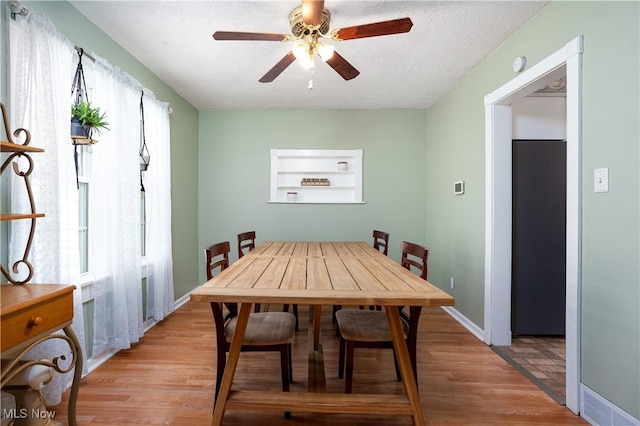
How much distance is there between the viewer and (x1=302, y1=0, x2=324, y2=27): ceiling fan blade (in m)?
1.47

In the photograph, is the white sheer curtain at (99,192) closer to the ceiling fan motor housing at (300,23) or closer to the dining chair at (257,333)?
the dining chair at (257,333)

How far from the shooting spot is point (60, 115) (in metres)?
1.76

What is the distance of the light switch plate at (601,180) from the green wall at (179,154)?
3.38 meters

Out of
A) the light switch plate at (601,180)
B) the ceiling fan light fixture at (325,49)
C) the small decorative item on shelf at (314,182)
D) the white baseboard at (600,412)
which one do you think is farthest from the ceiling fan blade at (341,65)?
the white baseboard at (600,412)

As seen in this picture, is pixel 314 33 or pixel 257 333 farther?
pixel 314 33

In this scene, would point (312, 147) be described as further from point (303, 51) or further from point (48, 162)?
point (48, 162)

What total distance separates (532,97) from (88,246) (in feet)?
13.1

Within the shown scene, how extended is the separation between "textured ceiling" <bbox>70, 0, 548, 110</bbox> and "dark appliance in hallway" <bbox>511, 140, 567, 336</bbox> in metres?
1.06

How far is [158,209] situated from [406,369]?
2.67 m

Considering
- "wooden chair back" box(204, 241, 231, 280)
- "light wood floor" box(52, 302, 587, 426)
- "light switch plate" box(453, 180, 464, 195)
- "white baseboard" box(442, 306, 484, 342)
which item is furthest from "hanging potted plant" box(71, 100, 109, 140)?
"white baseboard" box(442, 306, 484, 342)

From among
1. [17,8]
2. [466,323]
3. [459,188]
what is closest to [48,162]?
[17,8]

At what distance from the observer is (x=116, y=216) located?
2.28 metres

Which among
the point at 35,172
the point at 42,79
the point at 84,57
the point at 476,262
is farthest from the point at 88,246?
the point at 476,262

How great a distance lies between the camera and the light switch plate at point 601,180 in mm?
1507
